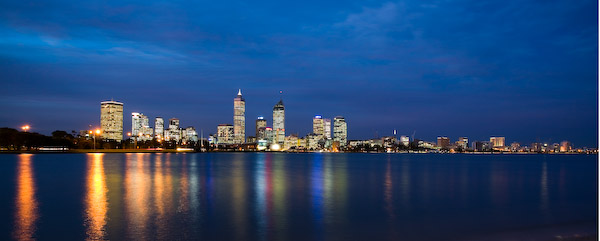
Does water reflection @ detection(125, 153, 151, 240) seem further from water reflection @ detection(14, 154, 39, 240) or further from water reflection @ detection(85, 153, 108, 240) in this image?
water reflection @ detection(14, 154, 39, 240)

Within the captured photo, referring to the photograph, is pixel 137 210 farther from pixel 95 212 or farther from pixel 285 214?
pixel 285 214

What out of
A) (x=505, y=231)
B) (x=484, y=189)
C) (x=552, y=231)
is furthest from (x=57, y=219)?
(x=484, y=189)

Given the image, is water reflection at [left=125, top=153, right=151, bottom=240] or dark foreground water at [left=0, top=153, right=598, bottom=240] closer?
water reflection at [left=125, top=153, right=151, bottom=240]

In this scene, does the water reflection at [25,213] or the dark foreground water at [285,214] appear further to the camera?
the dark foreground water at [285,214]

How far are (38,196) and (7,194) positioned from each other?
2690 millimetres

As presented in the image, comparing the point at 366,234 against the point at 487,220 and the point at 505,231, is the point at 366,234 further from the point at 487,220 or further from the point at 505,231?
the point at 487,220

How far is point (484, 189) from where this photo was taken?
4338cm

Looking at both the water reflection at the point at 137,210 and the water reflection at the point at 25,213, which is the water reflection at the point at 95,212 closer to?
the water reflection at the point at 137,210

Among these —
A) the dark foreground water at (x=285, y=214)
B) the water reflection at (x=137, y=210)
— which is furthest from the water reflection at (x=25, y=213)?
the water reflection at (x=137, y=210)

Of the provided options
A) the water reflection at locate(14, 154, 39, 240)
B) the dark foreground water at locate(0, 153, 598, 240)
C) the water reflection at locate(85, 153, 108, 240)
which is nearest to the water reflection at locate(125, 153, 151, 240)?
the dark foreground water at locate(0, 153, 598, 240)

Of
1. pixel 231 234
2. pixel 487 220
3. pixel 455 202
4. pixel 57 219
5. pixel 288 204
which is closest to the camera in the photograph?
pixel 231 234

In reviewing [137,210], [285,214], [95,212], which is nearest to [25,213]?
[95,212]

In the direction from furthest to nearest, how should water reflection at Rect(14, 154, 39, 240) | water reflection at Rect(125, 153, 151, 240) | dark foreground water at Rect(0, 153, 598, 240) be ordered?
dark foreground water at Rect(0, 153, 598, 240) < water reflection at Rect(125, 153, 151, 240) < water reflection at Rect(14, 154, 39, 240)

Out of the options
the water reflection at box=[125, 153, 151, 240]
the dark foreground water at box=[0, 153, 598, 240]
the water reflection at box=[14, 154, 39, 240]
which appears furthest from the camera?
the dark foreground water at box=[0, 153, 598, 240]
